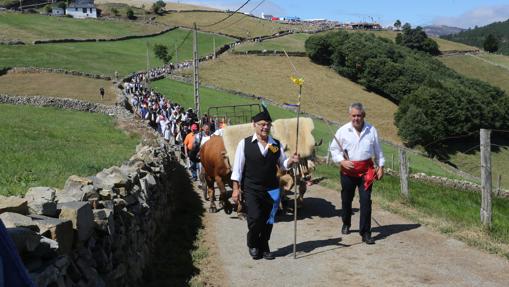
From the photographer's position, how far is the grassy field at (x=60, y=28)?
271 ft

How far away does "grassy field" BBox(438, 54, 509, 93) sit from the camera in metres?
103

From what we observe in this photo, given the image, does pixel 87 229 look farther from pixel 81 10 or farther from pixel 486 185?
pixel 81 10

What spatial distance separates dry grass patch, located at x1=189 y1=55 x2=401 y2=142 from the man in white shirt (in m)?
50.8

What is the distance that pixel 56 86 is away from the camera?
47812 mm

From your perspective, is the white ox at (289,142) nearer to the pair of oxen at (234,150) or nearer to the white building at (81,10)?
the pair of oxen at (234,150)

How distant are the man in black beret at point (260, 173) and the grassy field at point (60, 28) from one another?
243ft

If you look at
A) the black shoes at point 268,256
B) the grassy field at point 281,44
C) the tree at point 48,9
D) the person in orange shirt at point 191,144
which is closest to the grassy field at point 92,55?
the grassy field at point 281,44

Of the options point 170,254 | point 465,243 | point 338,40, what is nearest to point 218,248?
point 170,254

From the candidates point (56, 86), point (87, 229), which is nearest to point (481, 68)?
point (56, 86)

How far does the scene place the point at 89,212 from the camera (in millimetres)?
5289

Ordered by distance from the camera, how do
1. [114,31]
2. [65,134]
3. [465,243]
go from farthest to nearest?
1. [114,31]
2. [65,134]
3. [465,243]

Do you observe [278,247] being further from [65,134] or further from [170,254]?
[65,134]

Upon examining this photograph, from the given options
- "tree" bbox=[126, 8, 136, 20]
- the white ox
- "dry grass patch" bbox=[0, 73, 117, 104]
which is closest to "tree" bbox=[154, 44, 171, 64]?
"dry grass patch" bbox=[0, 73, 117, 104]

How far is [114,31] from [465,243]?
3874 inches
